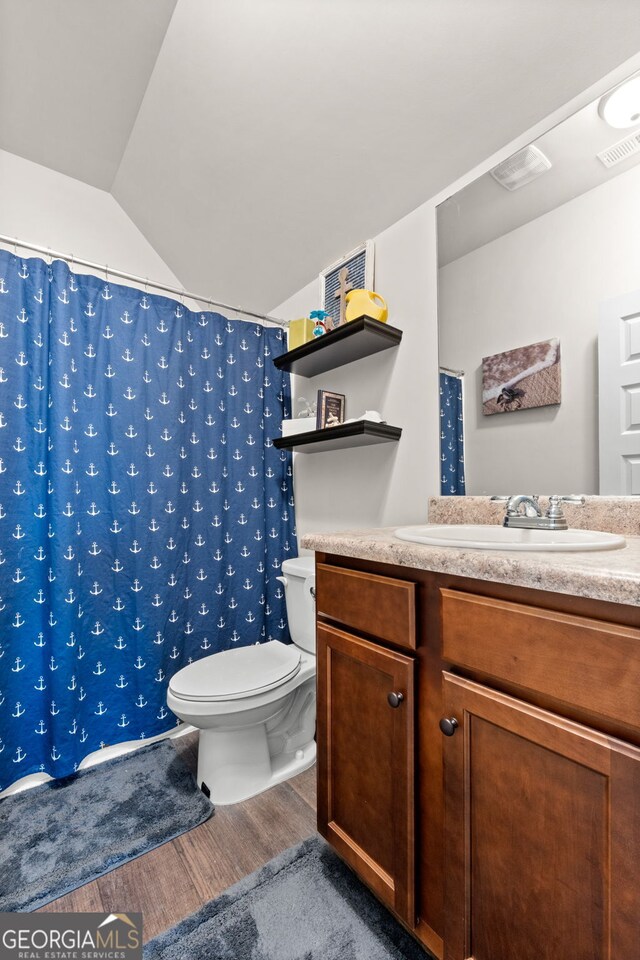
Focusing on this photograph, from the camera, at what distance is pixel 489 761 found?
73 cm

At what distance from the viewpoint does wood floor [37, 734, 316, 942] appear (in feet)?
3.57

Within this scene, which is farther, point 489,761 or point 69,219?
point 69,219

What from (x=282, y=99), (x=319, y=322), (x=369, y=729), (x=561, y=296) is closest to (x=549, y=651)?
(x=369, y=729)

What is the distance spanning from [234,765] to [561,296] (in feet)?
6.01

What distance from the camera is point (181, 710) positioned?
4.48 ft

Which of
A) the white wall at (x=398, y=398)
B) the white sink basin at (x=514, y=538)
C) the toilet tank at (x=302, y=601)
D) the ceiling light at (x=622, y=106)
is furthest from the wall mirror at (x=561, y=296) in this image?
the toilet tank at (x=302, y=601)

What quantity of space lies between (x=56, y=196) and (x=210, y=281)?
2.56 feet

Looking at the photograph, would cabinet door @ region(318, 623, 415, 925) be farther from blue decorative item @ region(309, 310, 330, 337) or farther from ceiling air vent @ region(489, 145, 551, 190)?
ceiling air vent @ region(489, 145, 551, 190)

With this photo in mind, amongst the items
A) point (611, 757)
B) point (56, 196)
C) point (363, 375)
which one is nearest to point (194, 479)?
point (363, 375)

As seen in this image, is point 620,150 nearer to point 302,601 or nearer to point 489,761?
point 489,761

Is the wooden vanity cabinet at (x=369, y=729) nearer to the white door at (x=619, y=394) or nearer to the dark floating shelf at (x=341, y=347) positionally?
the white door at (x=619, y=394)

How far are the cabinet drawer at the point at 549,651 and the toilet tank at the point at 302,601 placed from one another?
3.20 feet

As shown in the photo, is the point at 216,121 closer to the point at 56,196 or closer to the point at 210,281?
the point at 210,281

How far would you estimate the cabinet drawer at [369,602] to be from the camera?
0.90 metres
